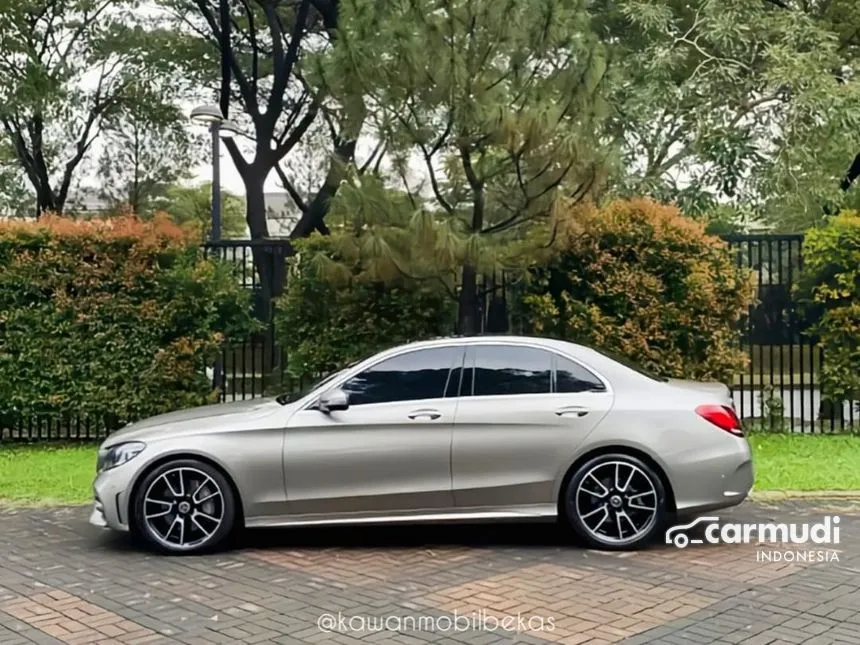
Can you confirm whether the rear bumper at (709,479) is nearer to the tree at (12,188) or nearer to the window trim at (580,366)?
the window trim at (580,366)

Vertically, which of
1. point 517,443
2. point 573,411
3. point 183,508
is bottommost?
point 183,508

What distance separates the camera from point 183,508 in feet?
20.4

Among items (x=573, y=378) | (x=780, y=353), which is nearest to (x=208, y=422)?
(x=573, y=378)

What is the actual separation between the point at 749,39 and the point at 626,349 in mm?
5672

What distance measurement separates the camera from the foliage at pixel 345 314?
1078cm

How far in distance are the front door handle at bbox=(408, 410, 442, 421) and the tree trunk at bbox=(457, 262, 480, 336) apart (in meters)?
3.87

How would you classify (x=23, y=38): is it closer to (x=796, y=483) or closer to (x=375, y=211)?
(x=375, y=211)

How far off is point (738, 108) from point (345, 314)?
6.72 m

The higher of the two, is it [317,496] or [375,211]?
[375,211]

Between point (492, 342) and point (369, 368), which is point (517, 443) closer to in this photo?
point (492, 342)

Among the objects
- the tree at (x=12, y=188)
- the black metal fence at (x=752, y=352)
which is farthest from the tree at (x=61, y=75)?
the black metal fence at (x=752, y=352)

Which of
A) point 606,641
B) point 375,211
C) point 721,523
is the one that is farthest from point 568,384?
point 375,211

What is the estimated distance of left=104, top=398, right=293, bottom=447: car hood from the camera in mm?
6285

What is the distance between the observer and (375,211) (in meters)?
9.36
